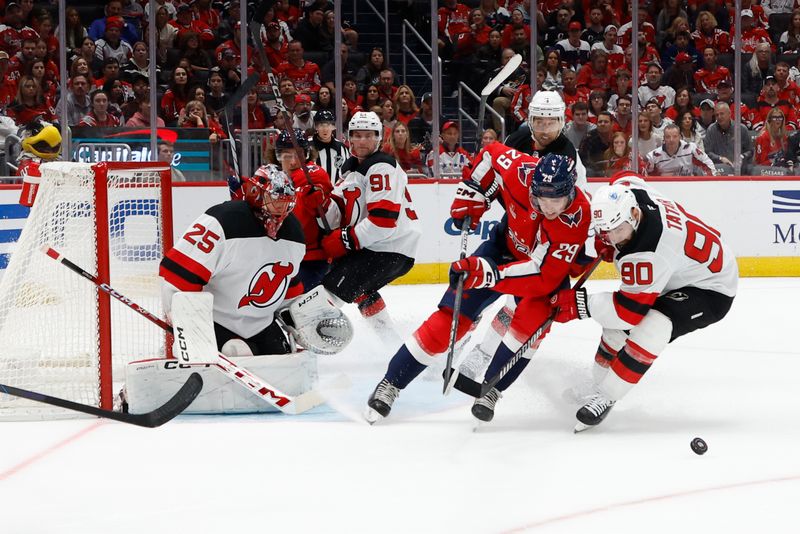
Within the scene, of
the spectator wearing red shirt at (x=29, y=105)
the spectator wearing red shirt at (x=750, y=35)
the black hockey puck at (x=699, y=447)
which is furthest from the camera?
the spectator wearing red shirt at (x=750, y=35)

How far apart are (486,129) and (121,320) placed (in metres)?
3.72

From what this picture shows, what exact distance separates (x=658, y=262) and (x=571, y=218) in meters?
0.34

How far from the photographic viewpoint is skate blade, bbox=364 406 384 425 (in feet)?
12.2

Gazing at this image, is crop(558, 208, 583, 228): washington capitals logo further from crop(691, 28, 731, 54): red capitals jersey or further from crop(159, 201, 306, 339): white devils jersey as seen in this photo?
crop(691, 28, 731, 54): red capitals jersey

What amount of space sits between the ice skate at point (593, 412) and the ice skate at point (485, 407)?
0.27m

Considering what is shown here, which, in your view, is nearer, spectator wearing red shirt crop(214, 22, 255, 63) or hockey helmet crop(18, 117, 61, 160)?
hockey helmet crop(18, 117, 61, 160)

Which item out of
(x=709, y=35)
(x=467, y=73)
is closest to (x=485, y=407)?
(x=467, y=73)

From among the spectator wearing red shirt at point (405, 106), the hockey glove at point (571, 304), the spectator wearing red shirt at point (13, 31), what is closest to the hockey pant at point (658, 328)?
the hockey glove at point (571, 304)

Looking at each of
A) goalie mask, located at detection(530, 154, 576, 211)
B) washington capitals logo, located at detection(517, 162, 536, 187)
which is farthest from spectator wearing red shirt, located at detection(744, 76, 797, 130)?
goalie mask, located at detection(530, 154, 576, 211)

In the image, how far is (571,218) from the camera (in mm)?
3633

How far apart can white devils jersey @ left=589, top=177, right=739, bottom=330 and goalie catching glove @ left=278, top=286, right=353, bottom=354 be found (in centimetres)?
96

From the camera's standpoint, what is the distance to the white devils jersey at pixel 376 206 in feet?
14.8

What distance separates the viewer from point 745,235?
25.8ft

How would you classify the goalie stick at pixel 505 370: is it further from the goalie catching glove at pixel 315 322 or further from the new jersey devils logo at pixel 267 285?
the new jersey devils logo at pixel 267 285
